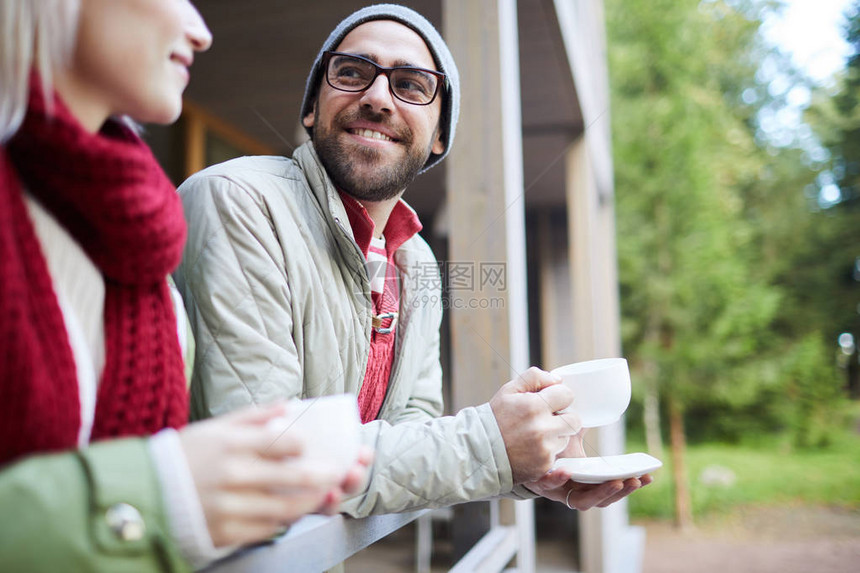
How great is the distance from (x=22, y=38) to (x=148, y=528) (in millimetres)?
294

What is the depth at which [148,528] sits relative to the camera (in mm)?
346

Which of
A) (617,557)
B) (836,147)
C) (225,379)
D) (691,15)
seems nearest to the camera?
(225,379)

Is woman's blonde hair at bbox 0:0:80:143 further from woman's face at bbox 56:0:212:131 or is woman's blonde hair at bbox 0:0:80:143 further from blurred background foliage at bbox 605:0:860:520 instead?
blurred background foliage at bbox 605:0:860:520

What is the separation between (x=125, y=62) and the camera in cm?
42

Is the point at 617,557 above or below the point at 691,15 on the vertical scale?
below

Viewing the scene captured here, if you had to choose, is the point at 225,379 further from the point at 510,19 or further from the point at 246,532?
the point at 510,19

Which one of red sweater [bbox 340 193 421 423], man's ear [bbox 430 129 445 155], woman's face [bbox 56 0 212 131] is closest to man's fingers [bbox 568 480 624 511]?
red sweater [bbox 340 193 421 423]

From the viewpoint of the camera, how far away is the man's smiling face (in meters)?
0.72

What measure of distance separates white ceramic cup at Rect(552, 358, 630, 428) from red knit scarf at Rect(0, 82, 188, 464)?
1.34ft

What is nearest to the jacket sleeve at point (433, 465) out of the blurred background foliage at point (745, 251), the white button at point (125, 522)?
the white button at point (125, 522)

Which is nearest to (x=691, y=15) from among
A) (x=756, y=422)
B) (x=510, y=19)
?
(x=510, y=19)

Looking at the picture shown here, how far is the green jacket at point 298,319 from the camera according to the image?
1.94ft

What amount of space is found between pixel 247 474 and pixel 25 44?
11.2 inches

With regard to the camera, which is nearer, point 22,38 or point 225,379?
point 22,38
